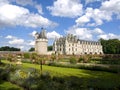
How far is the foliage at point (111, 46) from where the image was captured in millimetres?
85688

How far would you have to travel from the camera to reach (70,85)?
10195 mm

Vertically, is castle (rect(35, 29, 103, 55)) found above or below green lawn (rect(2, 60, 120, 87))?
above

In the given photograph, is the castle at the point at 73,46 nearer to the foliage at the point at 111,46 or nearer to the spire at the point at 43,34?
the foliage at the point at 111,46

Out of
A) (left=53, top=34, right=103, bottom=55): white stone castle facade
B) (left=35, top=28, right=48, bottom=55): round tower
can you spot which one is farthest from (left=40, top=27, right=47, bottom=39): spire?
(left=53, top=34, right=103, bottom=55): white stone castle facade

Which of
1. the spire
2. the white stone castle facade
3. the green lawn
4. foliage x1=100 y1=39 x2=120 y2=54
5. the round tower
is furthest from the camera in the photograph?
foliage x1=100 y1=39 x2=120 y2=54

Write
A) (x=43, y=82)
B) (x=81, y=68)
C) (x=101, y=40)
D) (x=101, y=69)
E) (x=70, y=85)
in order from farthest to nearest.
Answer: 1. (x=101, y=40)
2. (x=81, y=68)
3. (x=101, y=69)
4. (x=43, y=82)
5. (x=70, y=85)

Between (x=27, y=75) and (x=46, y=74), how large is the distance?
1.04 metres

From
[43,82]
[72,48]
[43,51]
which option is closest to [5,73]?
[43,82]

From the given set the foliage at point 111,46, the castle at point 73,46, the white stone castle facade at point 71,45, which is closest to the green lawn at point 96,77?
the castle at point 73,46

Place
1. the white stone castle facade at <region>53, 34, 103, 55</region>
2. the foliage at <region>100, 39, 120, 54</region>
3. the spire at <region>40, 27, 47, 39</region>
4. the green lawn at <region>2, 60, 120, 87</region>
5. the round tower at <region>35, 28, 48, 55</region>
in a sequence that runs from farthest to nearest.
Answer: the foliage at <region>100, 39, 120, 54</region>, the white stone castle facade at <region>53, 34, 103, 55</region>, the spire at <region>40, 27, 47, 39</region>, the round tower at <region>35, 28, 48, 55</region>, the green lawn at <region>2, 60, 120, 87</region>

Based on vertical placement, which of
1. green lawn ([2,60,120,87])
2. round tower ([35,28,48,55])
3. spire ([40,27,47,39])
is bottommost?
green lawn ([2,60,120,87])

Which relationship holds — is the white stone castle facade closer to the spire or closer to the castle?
the castle

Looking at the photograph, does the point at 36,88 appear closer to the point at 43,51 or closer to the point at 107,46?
the point at 43,51

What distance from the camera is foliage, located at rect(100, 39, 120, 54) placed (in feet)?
281
